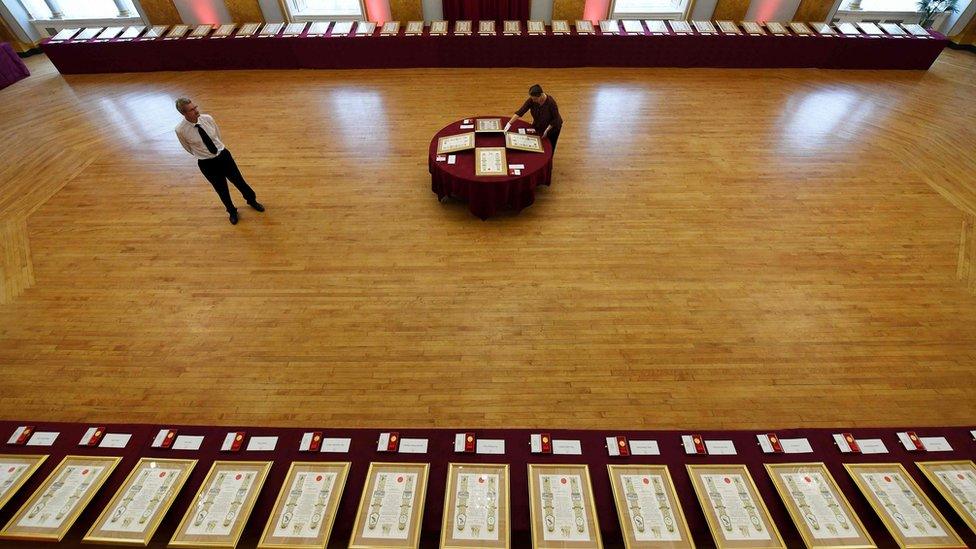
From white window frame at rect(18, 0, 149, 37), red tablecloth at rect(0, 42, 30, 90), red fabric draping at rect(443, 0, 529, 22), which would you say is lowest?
red tablecloth at rect(0, 42, 30, 90)

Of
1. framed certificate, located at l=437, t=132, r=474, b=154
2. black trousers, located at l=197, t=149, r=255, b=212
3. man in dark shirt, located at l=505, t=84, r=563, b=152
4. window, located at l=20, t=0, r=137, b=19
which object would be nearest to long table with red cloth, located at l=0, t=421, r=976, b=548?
black trousers, located at l=197, t=149, r=255, b=212

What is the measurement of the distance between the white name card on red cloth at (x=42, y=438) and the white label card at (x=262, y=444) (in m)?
1.44

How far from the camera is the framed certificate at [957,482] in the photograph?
257 centimetres

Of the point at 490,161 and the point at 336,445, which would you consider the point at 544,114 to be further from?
the point at 336,445

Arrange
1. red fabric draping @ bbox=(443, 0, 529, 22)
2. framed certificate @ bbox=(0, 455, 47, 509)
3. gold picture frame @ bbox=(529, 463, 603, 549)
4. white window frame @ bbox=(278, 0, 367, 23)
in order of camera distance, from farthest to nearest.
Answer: white window frame @ bbox=(278, 0, 367, 23) → red fabric draping @ bbox=(443, 0, 529, 22) → framed certificate @ bbox=(0, 455, 47, 509) → gold picture frame @ bbox=(529, 463, 603, 549)

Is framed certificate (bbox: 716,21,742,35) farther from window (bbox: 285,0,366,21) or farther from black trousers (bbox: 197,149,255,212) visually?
black trousers (bbox: 197,149,255,212)

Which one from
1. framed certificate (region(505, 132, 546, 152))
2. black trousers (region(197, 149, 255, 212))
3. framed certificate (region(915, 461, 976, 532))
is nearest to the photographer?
framed certificate (region(915, 461, 976, 532))

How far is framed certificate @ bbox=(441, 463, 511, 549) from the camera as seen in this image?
2.46 m

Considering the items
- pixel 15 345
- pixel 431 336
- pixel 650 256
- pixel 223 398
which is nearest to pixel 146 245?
pixel 15 345

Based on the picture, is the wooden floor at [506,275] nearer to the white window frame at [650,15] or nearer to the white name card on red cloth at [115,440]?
the white name card on red cloth at [115,440]

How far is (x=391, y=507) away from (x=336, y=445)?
648 mm

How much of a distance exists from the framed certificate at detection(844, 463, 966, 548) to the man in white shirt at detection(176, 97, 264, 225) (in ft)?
21.2

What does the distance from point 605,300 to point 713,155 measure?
3.88 metres

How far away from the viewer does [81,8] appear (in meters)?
10.9
